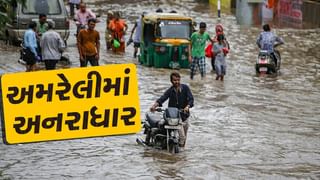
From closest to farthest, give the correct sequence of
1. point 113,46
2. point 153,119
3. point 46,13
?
point 153,119 < point 46,13 < point 113,46

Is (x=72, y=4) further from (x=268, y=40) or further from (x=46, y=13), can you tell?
(x=268, y=40)

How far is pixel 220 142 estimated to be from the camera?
14023 mm

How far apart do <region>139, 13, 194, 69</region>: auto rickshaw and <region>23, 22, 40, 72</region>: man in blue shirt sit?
475cm

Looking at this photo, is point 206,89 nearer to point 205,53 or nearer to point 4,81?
point 205,53

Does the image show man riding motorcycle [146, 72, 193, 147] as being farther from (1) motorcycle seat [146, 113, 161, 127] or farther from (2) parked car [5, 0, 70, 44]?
(2) parked car [5, 0, 70, 44]

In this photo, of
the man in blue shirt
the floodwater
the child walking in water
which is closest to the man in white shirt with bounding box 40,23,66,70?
the man in blue shirt

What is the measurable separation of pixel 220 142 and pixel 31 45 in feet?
20.8

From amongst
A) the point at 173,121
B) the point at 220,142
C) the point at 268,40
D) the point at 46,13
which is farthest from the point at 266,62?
the point at 173,121

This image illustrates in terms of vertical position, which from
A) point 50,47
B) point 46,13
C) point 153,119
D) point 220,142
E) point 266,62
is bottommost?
point 220,142

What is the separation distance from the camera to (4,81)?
7.58 meters

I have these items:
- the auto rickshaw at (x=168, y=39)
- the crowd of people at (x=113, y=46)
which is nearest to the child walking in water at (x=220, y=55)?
the crowd of people at (x=113, y=46)

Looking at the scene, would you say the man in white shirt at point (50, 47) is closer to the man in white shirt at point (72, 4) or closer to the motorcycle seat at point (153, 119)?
the motorcycle seat at point (153, 119)

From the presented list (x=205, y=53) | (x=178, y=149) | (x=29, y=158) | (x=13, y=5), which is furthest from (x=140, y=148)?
(x=205, y=53)

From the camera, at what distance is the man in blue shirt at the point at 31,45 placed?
18.8m
